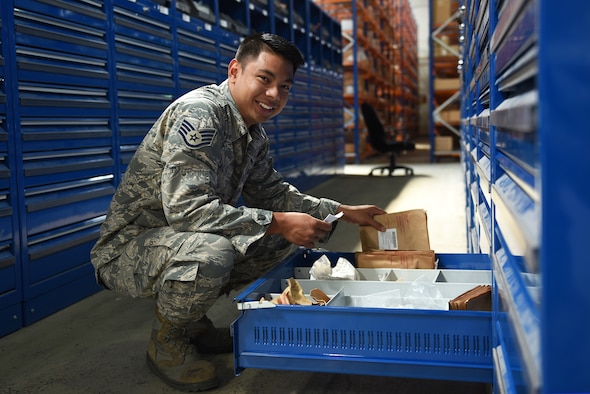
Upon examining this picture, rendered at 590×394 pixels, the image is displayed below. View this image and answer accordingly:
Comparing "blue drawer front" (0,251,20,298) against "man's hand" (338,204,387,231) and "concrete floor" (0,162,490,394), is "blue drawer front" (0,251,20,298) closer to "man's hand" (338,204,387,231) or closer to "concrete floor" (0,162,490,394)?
"concrete floor" (0,162,490,394)

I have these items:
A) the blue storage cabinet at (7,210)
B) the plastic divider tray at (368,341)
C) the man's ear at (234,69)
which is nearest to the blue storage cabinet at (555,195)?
the plastic divider tray at (368,341)

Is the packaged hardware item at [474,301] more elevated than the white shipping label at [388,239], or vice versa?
the white shipping label at [388,239]

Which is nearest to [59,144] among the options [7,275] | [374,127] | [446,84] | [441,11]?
[7,275]

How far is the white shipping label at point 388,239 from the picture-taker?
2.36 m

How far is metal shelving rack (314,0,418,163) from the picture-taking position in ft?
36.6

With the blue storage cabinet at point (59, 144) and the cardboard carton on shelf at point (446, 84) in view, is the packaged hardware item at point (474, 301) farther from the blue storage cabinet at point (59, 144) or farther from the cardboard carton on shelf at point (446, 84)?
the cardboard carton on shelf at point (446, 84)

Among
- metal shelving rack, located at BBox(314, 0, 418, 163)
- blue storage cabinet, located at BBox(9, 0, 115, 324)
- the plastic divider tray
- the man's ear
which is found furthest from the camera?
metal shelving rack, located at BBox(314, 0, 418, 163)

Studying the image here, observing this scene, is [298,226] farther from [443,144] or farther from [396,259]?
[443,144]

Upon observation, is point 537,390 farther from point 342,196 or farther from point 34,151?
point 342,196

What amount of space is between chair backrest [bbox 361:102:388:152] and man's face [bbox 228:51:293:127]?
7018 mm

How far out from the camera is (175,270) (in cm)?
191

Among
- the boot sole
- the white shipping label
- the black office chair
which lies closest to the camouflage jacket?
the white shipping label

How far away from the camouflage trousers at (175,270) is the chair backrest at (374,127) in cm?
729

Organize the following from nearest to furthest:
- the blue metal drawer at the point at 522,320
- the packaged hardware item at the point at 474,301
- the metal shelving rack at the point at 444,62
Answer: the blue metal drawer at the point at 522,320 → the packaged hardware item at the point at 474,301 → the metal shelving rack at the point at 444,62
